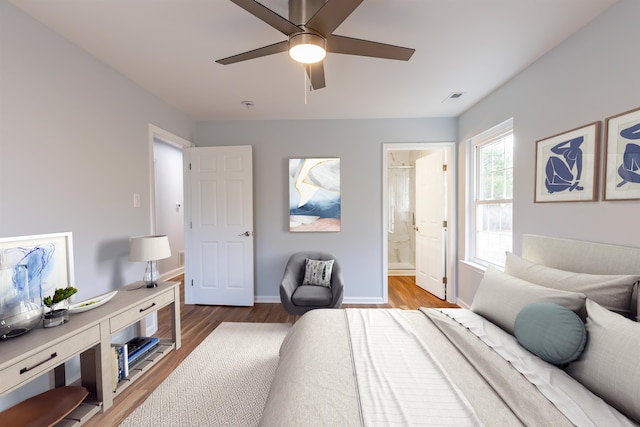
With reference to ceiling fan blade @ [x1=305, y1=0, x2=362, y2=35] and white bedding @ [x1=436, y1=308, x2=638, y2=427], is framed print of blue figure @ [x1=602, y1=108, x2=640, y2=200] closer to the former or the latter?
white bedding @ [x1=436, y1=308, x2=638, y2=427]

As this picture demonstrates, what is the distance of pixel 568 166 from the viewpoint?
187 cm

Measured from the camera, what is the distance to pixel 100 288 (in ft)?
7.13

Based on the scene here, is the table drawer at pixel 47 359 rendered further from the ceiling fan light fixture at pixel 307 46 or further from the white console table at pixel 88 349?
the ceiling fan light fixture at pixel 307 46

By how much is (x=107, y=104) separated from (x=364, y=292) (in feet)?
11.4

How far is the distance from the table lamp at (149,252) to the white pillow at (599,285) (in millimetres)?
2890

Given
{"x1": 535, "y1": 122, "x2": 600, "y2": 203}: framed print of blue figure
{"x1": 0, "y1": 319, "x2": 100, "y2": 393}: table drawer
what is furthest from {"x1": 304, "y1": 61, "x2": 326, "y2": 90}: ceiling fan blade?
{"x1": 0, "y1": 319, "x2": 100, "y2": 393}: table drawer

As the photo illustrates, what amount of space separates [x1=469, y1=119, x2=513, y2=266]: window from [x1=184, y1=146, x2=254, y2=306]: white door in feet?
9.46

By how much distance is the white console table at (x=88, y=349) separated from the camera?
1.26m

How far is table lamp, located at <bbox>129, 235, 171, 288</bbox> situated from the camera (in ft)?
7.34

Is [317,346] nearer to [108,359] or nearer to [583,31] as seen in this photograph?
[108,359]

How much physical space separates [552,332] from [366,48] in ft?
5.76

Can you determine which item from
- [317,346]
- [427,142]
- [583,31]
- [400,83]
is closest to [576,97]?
[583,31]

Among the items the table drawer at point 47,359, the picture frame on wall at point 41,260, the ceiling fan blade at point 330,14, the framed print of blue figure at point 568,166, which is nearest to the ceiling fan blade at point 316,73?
the ceiling fan blade at point 330,14

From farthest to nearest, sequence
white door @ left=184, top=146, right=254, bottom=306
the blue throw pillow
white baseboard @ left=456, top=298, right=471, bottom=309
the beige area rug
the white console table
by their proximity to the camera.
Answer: white door @ left=184, top=146, right=254, bottom=306 < white baseboard @ left=456, top=298, right=471, bottom=309 < the beige area rug < the white console table < the blue throw pillow
